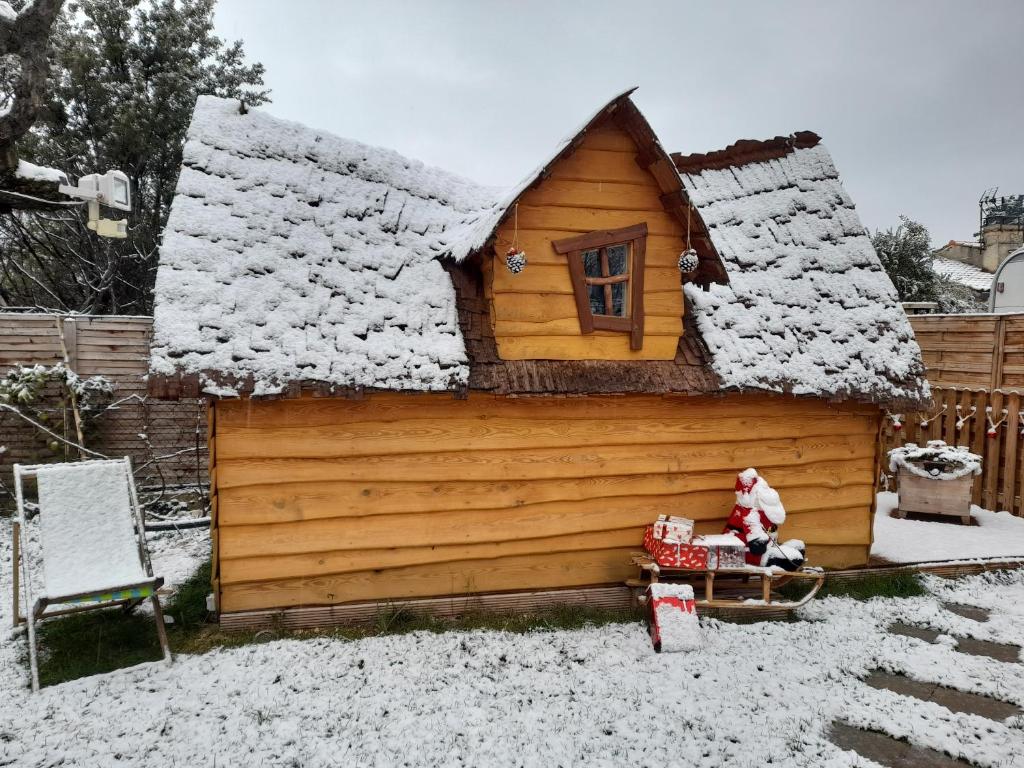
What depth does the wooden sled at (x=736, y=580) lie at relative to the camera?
204 inches

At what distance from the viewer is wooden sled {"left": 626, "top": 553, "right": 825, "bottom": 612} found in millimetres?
5180

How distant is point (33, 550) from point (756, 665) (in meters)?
7.66

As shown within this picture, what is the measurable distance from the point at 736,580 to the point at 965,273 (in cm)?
2612

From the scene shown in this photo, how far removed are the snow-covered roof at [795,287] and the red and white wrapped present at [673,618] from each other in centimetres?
201

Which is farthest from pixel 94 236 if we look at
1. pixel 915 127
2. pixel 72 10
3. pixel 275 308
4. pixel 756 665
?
pixel 915 127

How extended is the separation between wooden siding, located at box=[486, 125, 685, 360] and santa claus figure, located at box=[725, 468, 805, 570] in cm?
152

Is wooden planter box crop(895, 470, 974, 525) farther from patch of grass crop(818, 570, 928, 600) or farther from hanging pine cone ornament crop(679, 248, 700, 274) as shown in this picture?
hanging pine cone ornament crop(679, 248, 700, 274)

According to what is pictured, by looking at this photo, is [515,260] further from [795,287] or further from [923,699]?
[923,699]

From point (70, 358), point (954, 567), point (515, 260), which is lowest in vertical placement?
point (954, 567)

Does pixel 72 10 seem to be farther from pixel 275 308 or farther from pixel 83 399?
pixel 275 308

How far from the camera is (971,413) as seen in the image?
27.8 feet

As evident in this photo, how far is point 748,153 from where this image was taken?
25.3ft

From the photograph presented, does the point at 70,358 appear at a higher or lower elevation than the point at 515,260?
lower

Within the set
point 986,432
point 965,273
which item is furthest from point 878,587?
point 965,273
